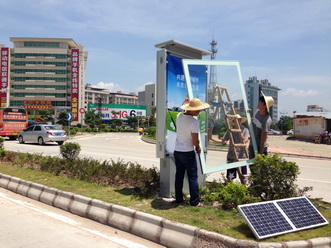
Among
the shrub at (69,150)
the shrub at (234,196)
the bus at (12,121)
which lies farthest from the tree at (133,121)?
the shrub at (234,196)

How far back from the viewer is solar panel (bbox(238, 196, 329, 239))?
3.74 m

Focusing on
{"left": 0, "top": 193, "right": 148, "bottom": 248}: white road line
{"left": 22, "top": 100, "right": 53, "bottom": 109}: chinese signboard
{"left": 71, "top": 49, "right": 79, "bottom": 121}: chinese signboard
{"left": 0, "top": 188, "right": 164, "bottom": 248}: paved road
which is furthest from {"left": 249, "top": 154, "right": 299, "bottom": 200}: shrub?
{"left": 22, "top": 100, "right": 53, "bottom": 109}: chinese signboard

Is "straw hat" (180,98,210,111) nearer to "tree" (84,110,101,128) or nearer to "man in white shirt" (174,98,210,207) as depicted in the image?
"man in white shirt" (174,98,210,207)

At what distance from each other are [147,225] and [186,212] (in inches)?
24.7

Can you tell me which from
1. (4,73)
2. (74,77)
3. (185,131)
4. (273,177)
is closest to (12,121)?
(185,131)

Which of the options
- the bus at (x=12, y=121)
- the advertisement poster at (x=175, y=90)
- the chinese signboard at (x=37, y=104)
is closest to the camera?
the advertisement poster at (x=175, y=90)

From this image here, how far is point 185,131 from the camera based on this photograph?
4.77 m

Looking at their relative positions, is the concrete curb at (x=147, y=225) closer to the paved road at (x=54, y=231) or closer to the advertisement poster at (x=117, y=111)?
the paved road at (x=54, y=231)

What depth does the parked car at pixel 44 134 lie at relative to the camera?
21.7 metres

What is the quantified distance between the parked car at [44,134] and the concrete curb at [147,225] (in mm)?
16061

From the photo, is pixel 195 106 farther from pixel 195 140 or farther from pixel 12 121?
pixel 12 121

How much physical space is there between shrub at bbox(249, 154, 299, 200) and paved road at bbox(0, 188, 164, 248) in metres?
1.88

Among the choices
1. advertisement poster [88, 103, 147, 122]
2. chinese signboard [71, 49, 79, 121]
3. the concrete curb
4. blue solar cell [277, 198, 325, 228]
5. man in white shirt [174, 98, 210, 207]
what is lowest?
the concrete curb

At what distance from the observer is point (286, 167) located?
15.0 feet
